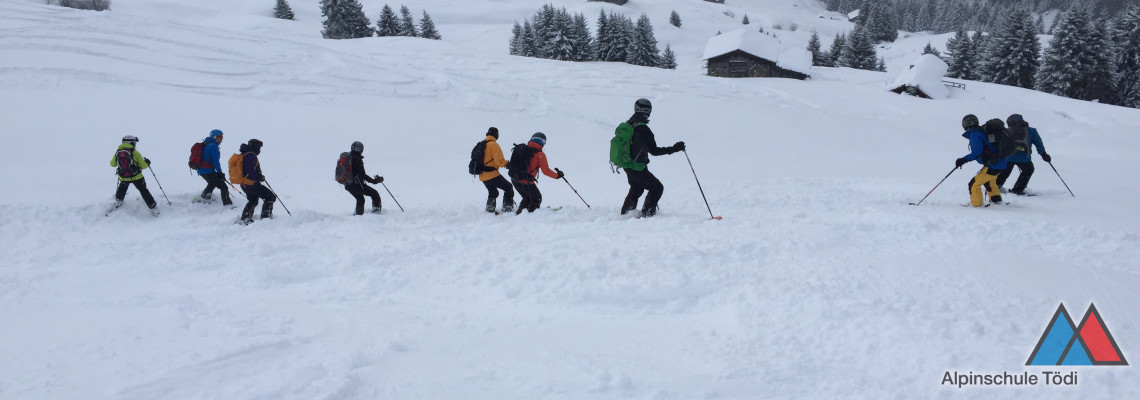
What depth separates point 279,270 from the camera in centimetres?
593

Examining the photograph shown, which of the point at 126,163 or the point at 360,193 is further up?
the point at 126,163

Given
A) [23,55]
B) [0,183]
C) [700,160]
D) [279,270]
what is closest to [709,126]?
[700,160]

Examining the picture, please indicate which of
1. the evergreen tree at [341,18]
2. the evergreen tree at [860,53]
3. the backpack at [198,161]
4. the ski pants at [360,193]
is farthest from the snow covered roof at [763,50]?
the backpack at [198,161]

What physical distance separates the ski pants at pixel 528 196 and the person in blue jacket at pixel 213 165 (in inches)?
220

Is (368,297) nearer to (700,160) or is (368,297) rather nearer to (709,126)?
(700,160)

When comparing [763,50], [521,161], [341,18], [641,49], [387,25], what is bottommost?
[521,161]

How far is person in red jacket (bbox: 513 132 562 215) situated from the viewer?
8.40 m

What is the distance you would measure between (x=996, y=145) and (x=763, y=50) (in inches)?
1616

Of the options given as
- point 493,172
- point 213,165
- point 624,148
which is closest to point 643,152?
point 624,148

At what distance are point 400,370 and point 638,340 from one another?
177cm

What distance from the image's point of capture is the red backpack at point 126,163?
28.9ft

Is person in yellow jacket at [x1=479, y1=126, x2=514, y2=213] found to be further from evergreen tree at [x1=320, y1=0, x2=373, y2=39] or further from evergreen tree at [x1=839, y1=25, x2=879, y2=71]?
evergreen tree at [x1=839, y1=25, x2=879, y2=71]

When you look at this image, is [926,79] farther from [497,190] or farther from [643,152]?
[497,190]

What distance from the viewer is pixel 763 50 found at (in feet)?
150
